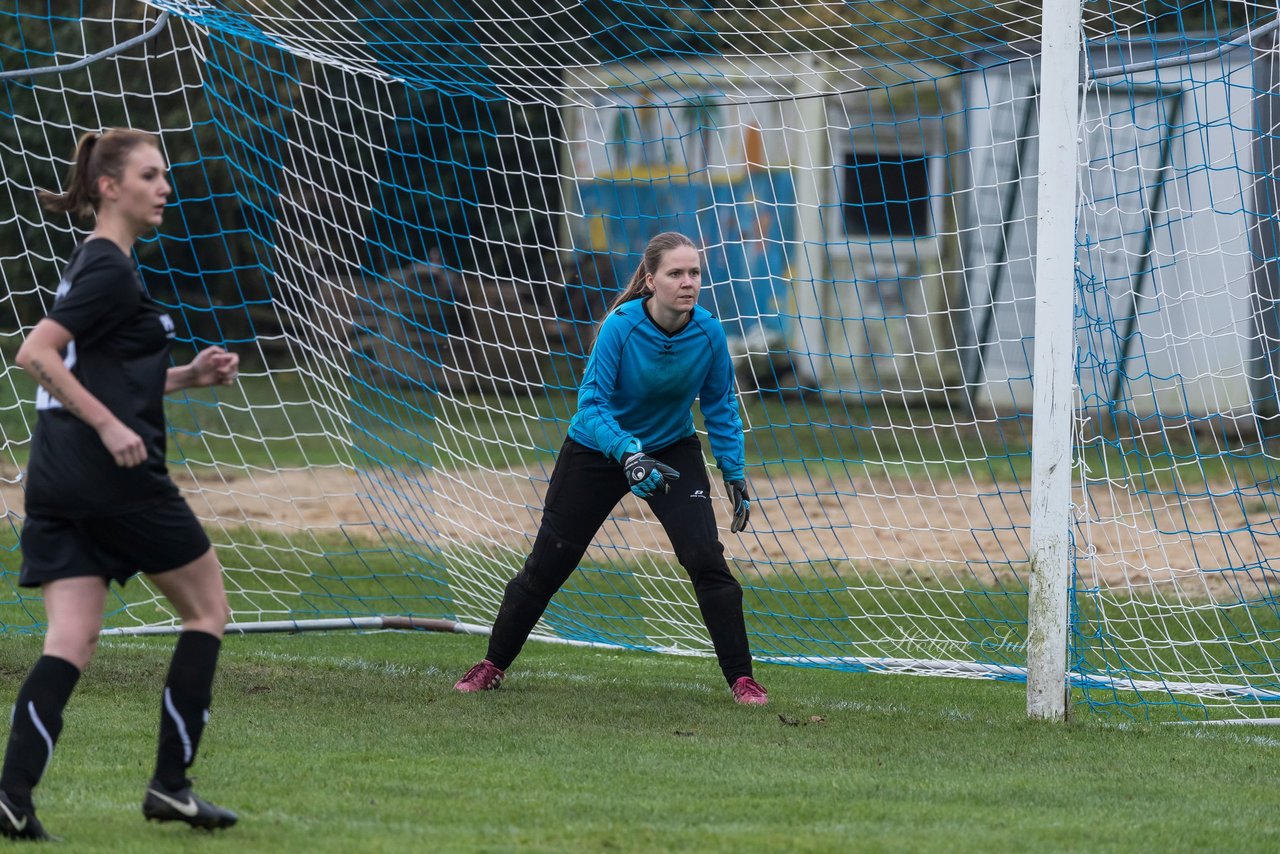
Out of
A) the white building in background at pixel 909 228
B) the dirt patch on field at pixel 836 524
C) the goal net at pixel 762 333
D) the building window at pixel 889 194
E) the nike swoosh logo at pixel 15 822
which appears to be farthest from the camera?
the building window at pixel 889 194

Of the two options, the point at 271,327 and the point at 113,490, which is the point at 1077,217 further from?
the point at 271,327

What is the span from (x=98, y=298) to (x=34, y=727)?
3.26 ft

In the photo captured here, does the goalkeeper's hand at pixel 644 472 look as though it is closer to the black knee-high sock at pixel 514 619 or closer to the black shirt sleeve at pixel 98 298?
the black knee-high sock at pixel 514 619

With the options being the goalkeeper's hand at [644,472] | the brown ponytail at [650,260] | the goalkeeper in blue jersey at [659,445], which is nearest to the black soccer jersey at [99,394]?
the goalkeeper's hand at [644,472]

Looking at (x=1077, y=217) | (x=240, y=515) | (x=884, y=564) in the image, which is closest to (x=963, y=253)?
(x=884, y=564)

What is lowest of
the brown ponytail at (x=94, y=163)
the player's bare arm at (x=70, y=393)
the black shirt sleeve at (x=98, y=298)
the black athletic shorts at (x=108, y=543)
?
the black athletic shorts at (x=108, y=543)

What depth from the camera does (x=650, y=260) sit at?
5.55 metres

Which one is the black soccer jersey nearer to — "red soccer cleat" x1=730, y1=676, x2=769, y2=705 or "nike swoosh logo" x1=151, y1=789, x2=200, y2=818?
"nike swoosh logo" x1=151, y1=789, x2=200, y2=818

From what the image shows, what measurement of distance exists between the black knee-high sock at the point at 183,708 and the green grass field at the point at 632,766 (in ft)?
0.57

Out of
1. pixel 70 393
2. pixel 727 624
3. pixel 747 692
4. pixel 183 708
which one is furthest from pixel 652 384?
pixel 70 393

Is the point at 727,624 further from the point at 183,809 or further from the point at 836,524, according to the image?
the point at 836,524

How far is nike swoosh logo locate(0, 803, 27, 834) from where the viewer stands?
11.4ft

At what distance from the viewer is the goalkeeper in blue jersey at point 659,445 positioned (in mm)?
5512

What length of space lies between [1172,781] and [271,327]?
596 inches
